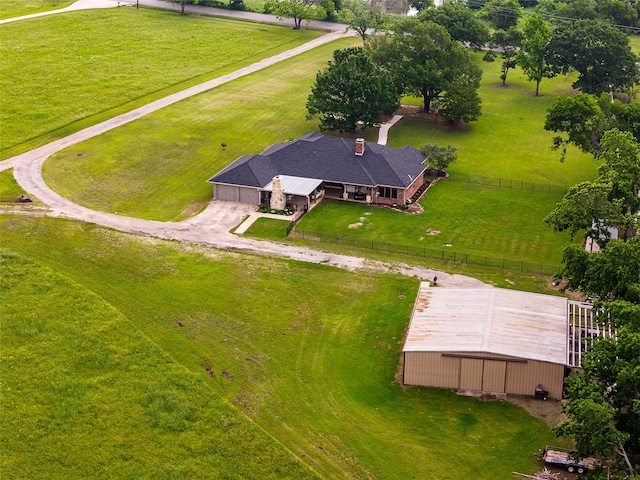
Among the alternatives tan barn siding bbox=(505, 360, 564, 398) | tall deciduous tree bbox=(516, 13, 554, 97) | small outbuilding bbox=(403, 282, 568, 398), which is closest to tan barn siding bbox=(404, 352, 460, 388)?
small outbuilding bbox=(403, 282, 568, 398)

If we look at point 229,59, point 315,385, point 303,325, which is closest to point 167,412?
point 315,385

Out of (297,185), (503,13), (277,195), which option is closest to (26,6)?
(503,13)

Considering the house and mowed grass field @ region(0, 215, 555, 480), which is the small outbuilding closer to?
mowed grass field @ region(0, 215, 555, 480)

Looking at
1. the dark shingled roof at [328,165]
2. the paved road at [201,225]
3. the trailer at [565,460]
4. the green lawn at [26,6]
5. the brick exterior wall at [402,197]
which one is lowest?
the trailer at [565,460]

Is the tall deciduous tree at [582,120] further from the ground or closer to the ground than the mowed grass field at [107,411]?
further from the ground

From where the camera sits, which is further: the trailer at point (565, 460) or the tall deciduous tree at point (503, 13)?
the tall deciduous tree at point (503, 13)

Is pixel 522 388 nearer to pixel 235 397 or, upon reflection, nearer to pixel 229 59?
pixel 235 397

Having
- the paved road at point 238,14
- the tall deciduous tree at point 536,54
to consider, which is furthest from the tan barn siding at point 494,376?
the paved road at point 238,14

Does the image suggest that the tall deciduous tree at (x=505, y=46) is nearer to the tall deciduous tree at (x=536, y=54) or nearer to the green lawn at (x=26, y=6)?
the tall deciduous tree at (x=536, y=54)
